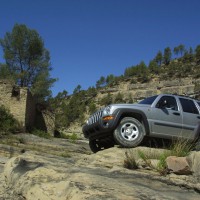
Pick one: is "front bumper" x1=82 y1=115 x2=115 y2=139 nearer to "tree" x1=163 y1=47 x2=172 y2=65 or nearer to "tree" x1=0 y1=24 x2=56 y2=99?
"tree" x1=0 y1=24 x2=56 y2=99

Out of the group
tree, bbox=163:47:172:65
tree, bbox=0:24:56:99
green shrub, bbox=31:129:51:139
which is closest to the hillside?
tree, bbox=163:47:172:65

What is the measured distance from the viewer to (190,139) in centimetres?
954

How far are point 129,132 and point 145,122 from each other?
486mm

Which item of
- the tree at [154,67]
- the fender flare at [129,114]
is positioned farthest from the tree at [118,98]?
the fender flare at [129,114]

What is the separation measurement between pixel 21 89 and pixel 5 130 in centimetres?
393

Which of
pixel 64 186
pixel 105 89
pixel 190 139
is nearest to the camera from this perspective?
pixel 64 186

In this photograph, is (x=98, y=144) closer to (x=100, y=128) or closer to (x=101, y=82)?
(x=100, y=128)

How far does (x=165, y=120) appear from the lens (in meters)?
9.48

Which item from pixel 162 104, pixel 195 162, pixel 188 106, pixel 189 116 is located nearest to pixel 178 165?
pixel 195 162

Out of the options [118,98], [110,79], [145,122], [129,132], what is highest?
[110,79]

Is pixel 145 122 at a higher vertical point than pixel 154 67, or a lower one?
lower

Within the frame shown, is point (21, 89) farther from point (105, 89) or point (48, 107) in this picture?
point (105, 89)

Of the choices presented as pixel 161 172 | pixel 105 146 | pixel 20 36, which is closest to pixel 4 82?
pixel 20 36

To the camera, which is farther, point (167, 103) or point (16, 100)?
point (16, 100)
